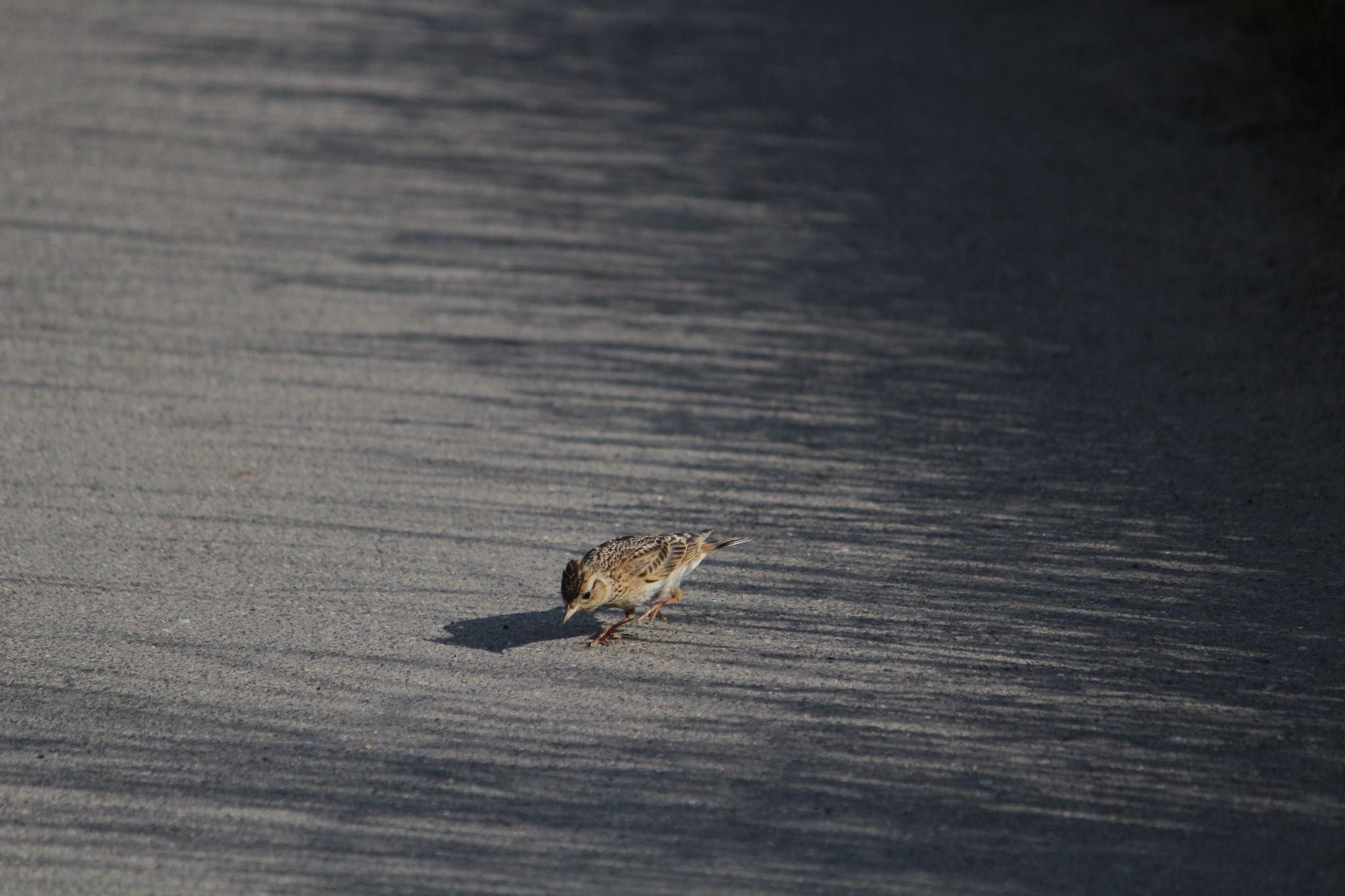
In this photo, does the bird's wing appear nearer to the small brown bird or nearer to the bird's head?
the small brown bird

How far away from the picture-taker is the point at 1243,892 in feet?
11.8

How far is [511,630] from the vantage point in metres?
5.12

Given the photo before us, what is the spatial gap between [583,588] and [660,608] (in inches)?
19.3

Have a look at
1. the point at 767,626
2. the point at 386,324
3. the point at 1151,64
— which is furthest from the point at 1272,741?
the point at 1151,64

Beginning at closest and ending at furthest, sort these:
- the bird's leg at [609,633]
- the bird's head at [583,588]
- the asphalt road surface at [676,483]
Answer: the asphalt road surface at [676,483] < the bird's head at [583,588] < the bird's leg at [609,633]

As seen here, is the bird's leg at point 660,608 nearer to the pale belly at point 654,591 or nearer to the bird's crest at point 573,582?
the pale belly at point 654,591

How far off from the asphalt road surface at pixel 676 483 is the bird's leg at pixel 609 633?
95mm

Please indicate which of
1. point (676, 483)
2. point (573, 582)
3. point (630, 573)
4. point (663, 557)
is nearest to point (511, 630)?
point (573, 582)

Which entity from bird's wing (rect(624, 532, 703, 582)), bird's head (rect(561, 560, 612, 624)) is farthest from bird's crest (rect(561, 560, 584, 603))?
bird's wing (rect(624, 532, 703, 582))

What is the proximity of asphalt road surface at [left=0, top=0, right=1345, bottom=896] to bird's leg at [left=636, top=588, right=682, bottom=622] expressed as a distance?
0.48ft

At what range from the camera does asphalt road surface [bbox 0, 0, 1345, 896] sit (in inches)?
157

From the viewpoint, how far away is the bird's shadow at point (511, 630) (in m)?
5.02

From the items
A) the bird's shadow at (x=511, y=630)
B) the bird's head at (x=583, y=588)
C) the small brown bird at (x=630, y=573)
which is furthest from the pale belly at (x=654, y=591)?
the bird's shadow at (x=511, y=630)

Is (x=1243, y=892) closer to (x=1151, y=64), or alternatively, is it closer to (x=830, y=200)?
(x=830, y=200)
